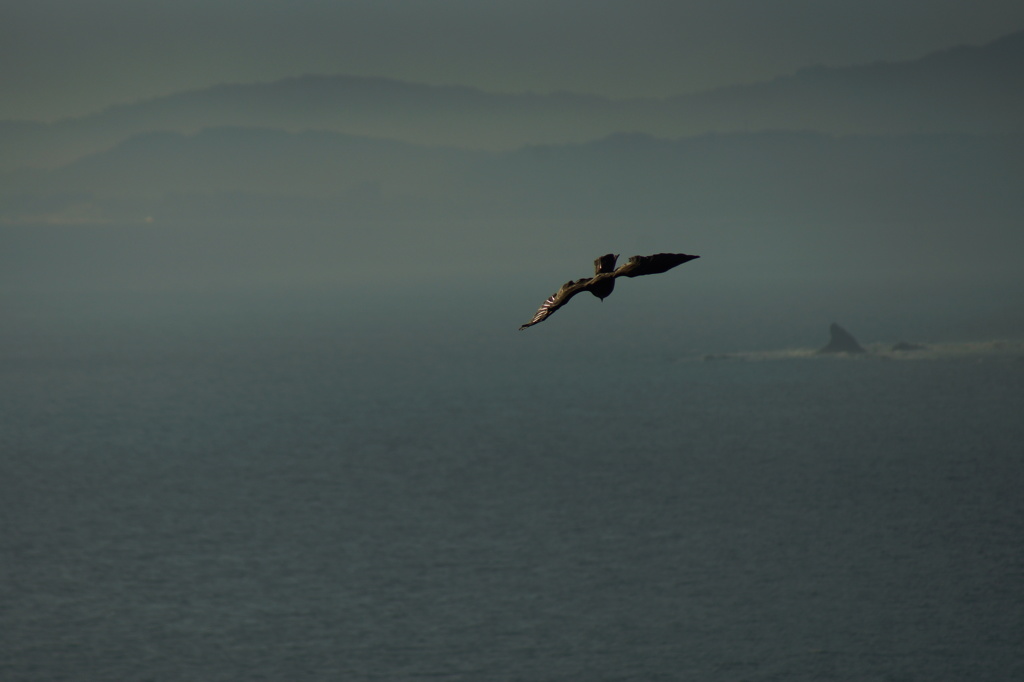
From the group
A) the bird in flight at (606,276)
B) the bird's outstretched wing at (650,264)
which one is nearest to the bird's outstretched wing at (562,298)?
the bird in flight at (606,276)

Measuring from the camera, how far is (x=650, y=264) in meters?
13.1

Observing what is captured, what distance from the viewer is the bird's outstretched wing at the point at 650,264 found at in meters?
12.1

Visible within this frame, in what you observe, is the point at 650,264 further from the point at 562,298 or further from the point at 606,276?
the point at 562,298

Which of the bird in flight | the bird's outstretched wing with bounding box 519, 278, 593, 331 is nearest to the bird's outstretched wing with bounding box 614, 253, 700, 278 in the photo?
the bird in flight

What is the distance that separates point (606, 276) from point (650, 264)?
2.32 feet

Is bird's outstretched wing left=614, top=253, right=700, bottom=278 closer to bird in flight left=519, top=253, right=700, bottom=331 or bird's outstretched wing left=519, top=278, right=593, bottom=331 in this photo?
bird in flight left=519, top=253, right=700, bottom=331

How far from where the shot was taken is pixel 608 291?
44.2ft

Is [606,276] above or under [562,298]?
above

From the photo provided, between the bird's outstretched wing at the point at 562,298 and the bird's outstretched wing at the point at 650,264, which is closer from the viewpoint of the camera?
the bird's outstretched wing at the point at 650,264

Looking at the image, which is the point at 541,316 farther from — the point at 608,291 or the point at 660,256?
the point at 660,256

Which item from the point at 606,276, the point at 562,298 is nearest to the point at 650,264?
the point at 606,276

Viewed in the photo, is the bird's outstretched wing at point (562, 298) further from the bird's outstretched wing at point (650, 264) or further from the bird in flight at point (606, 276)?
the bird's outstretched wing at point (650, 264)

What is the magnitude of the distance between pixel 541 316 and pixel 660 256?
1715 mm

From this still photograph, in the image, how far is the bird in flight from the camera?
12727mm
